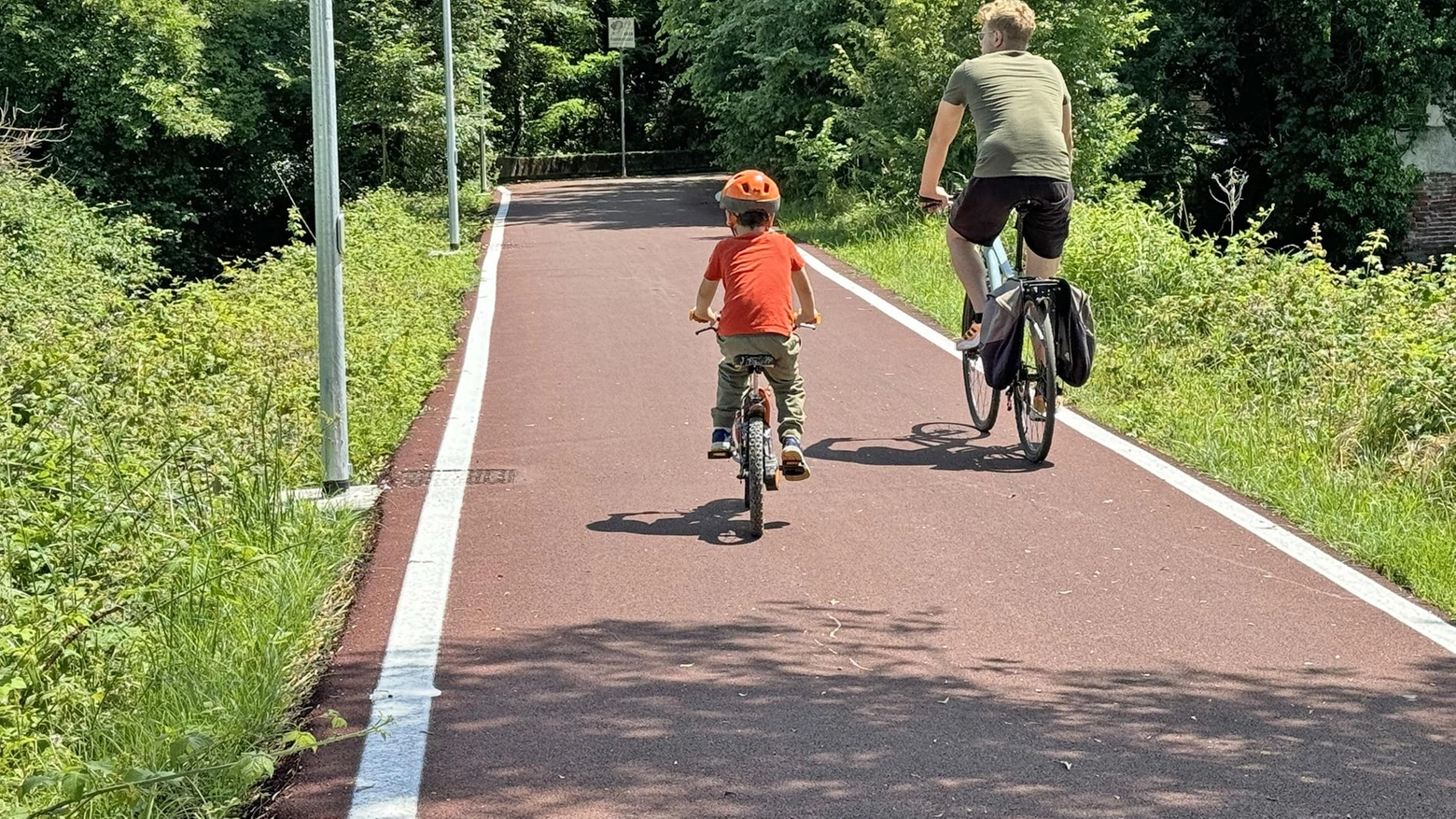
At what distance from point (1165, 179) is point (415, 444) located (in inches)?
945

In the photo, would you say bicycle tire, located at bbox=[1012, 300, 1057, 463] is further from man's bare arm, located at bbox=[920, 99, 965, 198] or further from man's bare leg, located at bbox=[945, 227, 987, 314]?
man's bare arm, located at bbox=[920, 99, 965, 198]

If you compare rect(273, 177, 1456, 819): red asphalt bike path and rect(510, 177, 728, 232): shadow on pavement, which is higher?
rect(510, 177, 728, 232): shadow on pavement

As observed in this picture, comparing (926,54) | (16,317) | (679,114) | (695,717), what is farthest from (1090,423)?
(679,114)

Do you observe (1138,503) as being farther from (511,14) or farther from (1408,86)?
(511,14)

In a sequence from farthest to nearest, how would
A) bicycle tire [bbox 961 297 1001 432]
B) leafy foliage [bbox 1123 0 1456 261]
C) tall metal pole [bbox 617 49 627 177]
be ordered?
tall metal pole [bbox 617 49 627 177]
leafy foliage [bbox 1123 0 1456 261]
bicycle tire [bbox 961 297 1001 432]

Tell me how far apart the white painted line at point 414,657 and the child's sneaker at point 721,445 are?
3.72ft

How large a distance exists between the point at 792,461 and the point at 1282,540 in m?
2.02

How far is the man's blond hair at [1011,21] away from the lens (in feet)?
27.0

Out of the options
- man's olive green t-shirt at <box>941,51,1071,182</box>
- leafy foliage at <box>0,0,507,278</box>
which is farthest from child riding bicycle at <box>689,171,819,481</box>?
leafy foliage at <box>0,0,507,278</box>

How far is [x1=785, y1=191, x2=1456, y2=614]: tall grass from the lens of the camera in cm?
711

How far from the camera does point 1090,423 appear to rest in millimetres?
9281

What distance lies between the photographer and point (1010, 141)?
8.02m

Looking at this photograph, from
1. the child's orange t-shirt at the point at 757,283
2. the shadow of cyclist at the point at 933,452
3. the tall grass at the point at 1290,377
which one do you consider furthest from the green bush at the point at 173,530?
the tall grass at the point at 1290,377

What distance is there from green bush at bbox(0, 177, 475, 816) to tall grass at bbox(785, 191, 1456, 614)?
4.03 meters
